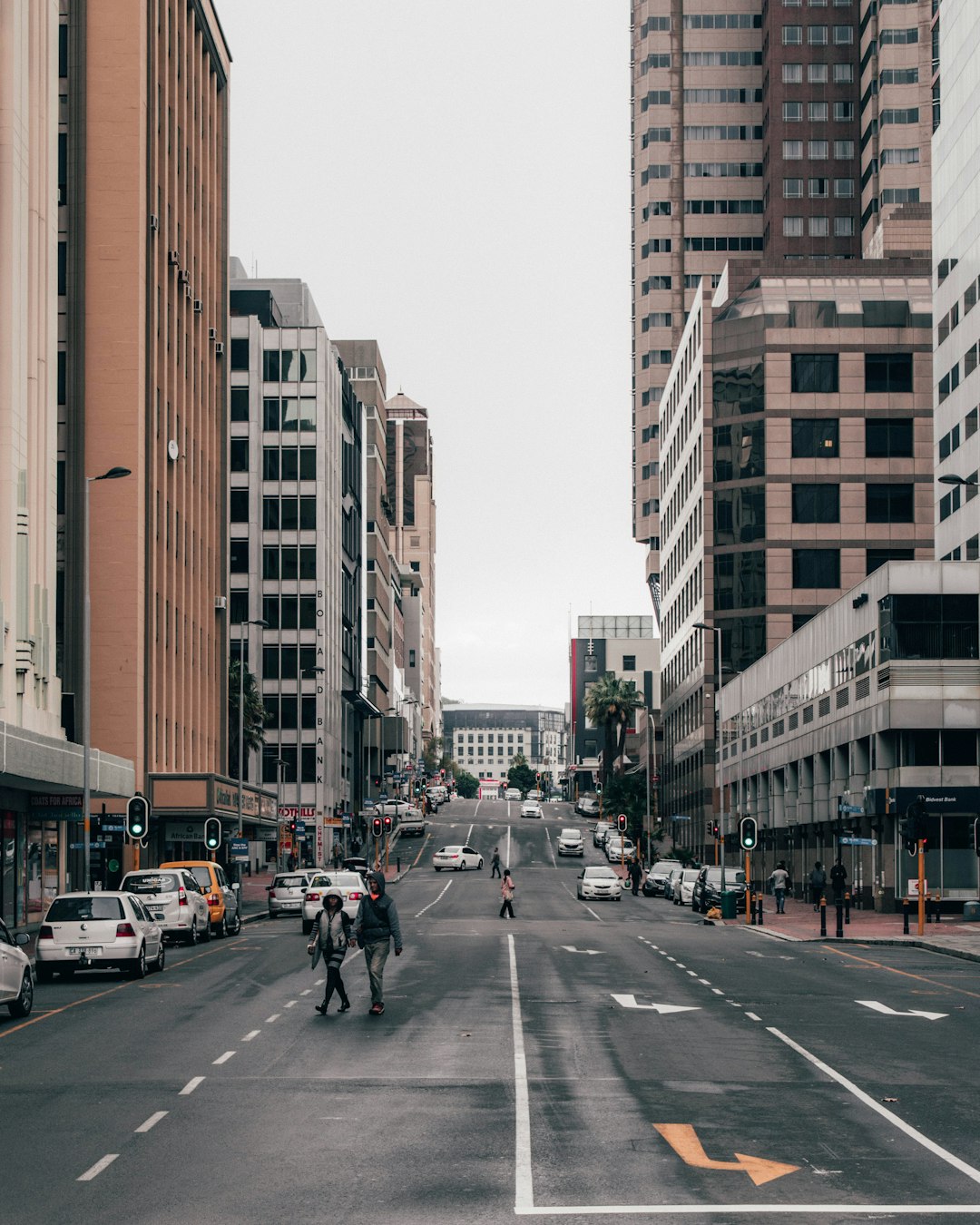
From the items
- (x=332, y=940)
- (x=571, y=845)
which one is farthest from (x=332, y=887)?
(x=571, y=845)

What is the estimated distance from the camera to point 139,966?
3014 cm

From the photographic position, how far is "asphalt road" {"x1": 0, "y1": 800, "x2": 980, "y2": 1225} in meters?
11.5

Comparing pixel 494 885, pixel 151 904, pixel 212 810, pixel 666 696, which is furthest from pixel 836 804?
pixel 666 696

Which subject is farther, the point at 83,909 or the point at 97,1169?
the point at 83,909

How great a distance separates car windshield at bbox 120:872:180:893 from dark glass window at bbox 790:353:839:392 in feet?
220

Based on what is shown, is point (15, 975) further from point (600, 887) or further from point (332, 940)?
point (600, 887)

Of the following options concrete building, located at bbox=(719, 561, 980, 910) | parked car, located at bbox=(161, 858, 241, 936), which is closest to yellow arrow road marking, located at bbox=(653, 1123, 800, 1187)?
parked car, located at bbox=(161, 858, 241, 936)

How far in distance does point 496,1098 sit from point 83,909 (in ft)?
52.1

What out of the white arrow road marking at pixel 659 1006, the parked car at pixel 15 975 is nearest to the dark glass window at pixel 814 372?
the white arrow road marking at pixel 659 1006

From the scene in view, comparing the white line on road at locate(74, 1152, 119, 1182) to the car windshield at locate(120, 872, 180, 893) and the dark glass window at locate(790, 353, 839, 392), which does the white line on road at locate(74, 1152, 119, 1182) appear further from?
the dark glass window at locate(790, 353, 839, 392)

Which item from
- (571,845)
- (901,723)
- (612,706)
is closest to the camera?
(901,723)

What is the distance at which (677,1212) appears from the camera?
35.8ft

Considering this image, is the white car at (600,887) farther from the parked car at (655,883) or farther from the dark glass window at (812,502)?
the dark glass window at (812,502)

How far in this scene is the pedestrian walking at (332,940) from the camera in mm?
23297
